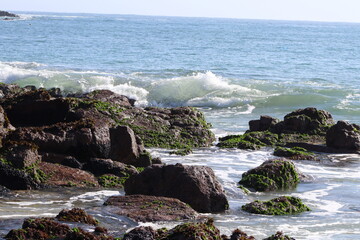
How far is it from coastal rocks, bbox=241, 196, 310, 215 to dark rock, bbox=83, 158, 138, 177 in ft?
9.02

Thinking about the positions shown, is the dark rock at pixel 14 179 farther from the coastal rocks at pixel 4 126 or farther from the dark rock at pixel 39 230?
the dark rock at pixel 39 230

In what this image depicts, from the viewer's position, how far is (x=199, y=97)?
32906mm

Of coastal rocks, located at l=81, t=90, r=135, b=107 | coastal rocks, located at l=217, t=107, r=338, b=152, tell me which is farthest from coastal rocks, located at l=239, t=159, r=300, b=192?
coastal rocks, located at l=81, t=90, r=135, b=107

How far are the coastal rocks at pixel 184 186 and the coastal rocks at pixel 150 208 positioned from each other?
59 cm

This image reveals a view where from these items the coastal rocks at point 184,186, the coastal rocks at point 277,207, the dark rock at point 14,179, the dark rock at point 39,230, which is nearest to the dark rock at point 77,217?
the dark rock at point 39,230

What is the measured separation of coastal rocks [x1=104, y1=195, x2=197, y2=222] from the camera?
32.6 ft

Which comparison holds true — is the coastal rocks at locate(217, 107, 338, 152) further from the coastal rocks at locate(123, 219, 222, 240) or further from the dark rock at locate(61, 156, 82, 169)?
the coastal rocks at locate(123, 219, 222, 240)

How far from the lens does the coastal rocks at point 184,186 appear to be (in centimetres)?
1116

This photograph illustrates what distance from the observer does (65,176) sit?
491 inches

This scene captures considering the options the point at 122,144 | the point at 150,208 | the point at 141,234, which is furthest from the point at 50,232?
the point at 122,144

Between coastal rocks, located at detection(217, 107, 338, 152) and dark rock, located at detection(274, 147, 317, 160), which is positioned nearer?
A: dark rock, located at detection(274, 147, 317, 160)

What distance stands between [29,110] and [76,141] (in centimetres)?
243

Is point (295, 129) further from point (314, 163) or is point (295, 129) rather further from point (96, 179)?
point (96, 179)

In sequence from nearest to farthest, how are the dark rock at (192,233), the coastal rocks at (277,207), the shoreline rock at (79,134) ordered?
the dark rock at (192,233) → the coastal rocks at (277,207) → the shoreline rock at (79,134)
